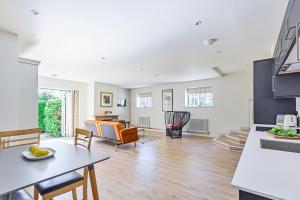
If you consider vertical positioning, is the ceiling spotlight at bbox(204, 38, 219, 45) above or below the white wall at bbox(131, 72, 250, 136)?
above

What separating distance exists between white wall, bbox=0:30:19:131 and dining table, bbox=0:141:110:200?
1018mm

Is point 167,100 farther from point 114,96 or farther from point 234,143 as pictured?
point 234,143

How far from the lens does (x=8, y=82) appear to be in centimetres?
239

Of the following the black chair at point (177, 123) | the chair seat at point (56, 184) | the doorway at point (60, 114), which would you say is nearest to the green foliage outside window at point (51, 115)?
the doorway at point (60, 114)

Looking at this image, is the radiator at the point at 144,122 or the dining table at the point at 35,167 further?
the radiator at the point at 144,122

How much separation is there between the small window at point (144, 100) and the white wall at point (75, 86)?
2832 millimetres

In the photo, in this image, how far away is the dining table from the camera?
99 centimetres

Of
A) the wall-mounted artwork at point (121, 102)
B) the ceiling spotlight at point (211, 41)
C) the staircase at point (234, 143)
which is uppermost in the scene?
the ceiling spotlight at point (211, 41)

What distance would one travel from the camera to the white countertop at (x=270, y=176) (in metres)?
0.69

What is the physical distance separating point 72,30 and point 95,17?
1.87 feet

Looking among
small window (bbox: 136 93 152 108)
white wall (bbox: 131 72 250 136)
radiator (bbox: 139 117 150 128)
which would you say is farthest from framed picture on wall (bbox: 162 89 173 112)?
radiator (bbox: 139 117 150 128)

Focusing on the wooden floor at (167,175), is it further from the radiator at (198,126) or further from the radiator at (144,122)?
the radiator at (144,122)

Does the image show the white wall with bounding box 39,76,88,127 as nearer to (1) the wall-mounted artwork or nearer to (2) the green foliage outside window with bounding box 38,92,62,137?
(2) the green foliage outside window with bounding box 38,92,62,137

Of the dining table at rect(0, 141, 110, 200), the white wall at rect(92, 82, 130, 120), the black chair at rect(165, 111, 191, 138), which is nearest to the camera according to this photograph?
the dining table at rect(0, 141, 110, 200)
